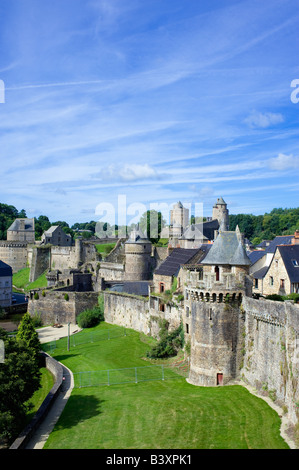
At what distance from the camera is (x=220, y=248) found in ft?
93.5

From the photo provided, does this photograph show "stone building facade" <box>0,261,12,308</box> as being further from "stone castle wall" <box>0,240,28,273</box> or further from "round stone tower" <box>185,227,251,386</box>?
"round stone tower" <box>185,227,251,386</box>

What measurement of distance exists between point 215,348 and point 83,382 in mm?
9392

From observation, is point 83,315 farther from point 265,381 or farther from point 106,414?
point 265,381

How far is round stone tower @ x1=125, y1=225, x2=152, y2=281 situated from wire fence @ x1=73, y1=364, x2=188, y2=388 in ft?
74.5

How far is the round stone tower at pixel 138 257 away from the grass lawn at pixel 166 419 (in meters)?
25.6

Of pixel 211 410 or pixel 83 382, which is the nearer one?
pixel 211 410

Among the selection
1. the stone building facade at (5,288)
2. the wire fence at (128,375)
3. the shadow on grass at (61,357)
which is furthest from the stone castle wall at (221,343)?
the stone building facade at (5,288)

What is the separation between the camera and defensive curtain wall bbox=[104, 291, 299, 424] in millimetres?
20344

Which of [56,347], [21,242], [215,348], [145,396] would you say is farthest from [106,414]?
[21,242]

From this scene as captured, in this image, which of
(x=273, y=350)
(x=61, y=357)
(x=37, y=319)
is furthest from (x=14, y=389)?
(x=37, y=319)

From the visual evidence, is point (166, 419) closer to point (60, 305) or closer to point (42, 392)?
point (42, 392)

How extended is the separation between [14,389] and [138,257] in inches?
1231

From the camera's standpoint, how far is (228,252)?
2816 centimetres
